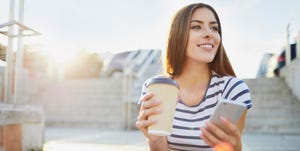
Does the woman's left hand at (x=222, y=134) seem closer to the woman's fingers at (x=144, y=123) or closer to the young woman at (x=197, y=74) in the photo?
the woman's fingers at (x=144, y=123)

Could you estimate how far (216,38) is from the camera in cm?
161

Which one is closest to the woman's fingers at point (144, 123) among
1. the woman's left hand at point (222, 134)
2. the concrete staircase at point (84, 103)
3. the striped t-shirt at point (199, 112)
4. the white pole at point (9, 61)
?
the woman's left hand at point (222, 134)

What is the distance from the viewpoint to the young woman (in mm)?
1617

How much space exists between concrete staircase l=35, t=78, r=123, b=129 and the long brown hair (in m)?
6.50

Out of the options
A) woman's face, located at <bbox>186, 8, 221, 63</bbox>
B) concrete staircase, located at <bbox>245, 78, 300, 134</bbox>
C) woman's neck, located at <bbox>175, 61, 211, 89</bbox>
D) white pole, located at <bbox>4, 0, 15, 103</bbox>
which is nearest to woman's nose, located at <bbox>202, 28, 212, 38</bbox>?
woman's face, located at <bbox>186, 8, 221, 63</bbox>

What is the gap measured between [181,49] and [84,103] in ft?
25.8

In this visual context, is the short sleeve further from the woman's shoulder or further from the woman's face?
the woman's face

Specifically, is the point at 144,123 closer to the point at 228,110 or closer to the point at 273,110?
the point at 228,110

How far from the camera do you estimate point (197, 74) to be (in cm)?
182

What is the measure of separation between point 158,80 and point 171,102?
0.30 ft

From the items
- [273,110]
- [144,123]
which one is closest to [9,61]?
[144,123]

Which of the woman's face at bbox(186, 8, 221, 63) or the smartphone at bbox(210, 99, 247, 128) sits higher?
the woman's face at bbox(186, 8, 221, 63)

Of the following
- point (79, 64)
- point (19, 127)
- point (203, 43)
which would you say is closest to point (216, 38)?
point (203, 43)

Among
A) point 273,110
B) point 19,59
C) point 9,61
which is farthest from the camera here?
point 273,110
